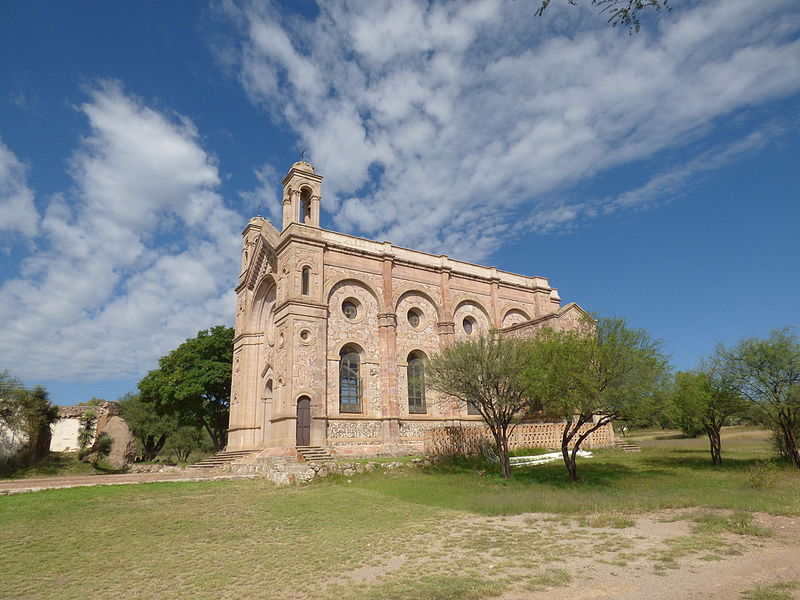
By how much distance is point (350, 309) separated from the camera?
27562mm

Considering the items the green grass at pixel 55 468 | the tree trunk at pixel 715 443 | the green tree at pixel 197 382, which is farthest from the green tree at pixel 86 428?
the tree trunk at pixel 715 443

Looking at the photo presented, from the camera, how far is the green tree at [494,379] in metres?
18.1

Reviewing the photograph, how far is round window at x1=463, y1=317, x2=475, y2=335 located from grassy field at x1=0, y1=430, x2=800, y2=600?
14.6m

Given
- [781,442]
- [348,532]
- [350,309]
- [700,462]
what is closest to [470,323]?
[350,309]

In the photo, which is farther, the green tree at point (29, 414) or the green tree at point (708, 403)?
the green tree at point (29, 414)

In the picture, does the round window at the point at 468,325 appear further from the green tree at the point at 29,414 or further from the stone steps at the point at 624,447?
the green tree at the point at 29,414

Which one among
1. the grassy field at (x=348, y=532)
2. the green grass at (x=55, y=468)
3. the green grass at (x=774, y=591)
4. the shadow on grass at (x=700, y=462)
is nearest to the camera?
the green grass at (x=774, y=591)

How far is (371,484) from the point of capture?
17.9 metres

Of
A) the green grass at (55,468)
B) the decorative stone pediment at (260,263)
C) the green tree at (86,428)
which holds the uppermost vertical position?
Answer: the decorative stone pediment at (260,263)

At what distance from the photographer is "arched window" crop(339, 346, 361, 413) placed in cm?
2586

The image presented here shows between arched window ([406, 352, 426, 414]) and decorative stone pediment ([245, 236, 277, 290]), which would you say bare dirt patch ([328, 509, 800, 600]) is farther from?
decorative stone pediment ([245, 236, 277, 290])

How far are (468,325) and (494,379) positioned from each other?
13896 millimetres

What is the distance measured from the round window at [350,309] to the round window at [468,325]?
8150 millimetres

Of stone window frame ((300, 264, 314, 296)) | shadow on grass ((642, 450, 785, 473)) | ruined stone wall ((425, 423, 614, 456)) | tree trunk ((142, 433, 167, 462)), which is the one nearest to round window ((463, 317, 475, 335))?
ruined stone wall ((425, 423, 614, 456))
